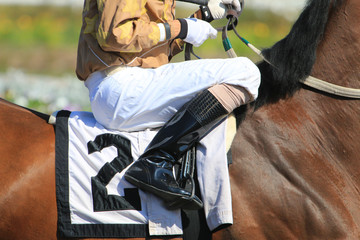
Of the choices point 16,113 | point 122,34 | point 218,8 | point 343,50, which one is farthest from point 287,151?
point 16,113

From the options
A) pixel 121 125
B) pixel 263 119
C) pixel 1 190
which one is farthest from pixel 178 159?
pixel 1 190

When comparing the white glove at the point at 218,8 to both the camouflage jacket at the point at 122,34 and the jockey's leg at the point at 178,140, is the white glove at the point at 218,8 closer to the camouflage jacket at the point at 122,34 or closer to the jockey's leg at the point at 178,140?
the camouflage jacket at the point at 122,34

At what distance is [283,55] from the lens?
2.89 m

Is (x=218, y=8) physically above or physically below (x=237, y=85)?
above

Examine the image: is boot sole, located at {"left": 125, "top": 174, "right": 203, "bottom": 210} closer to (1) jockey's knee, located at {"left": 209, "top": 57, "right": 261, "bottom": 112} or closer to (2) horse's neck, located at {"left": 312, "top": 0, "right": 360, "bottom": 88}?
(1) jockey's knee, located at {"left": 209, "top": 57, "right": 261, "bottom": 112}

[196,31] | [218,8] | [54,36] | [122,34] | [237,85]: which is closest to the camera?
[122,34]

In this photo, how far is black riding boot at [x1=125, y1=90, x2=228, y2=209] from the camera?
256 cm

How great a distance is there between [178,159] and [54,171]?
0.67m

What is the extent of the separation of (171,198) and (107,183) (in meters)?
0.36

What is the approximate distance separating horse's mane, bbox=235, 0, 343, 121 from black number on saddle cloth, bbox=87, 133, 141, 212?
698mm

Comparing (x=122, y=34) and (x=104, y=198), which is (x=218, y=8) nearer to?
(x=122, y=34)

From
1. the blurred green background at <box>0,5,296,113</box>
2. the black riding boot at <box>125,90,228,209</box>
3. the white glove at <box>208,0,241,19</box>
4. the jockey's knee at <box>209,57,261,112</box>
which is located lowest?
the blurred green background at <box>0,5,296,113</box>

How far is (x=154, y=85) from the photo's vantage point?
2678 mm

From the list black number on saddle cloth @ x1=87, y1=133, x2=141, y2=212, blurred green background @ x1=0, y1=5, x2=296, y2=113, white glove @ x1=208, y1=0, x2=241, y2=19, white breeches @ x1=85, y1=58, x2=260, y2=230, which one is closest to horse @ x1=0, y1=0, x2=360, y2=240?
white breeches @ x1=85, y1=58, x2=260, y2=230
